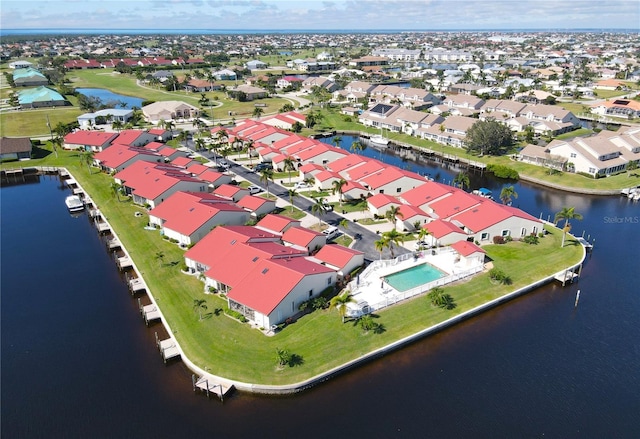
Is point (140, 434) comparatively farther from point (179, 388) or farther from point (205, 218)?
point (205, 218)

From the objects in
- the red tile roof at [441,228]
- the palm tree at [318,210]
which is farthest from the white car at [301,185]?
the red tile roof at [441,228]

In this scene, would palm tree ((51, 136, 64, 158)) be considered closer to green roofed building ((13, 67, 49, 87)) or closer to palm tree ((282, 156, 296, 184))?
palm tree ((282, 156, 296, 184))

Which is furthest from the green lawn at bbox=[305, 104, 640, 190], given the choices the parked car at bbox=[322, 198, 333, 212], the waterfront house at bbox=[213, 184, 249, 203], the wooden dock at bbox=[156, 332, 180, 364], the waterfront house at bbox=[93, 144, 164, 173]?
the wooden dock at bbox=[156, 332, 180, 364]

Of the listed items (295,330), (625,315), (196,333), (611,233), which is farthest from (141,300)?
(611,233)

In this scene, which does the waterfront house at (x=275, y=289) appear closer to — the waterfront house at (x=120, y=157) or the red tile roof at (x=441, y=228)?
the red tile roof at (x=441, y=228)

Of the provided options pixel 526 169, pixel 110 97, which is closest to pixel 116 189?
pixel 526 169
